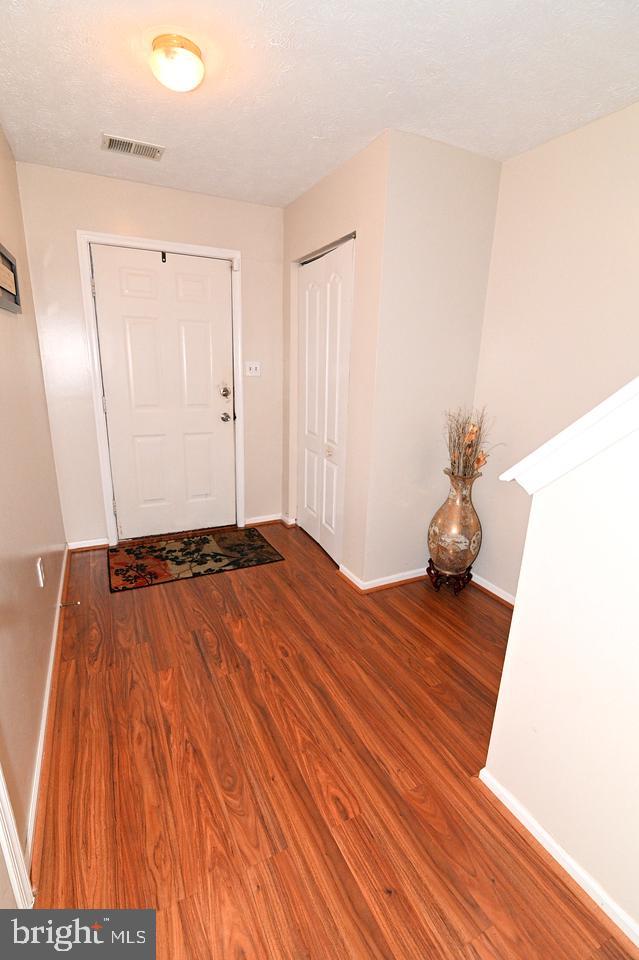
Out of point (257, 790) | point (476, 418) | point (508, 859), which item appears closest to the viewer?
point (508, 859)

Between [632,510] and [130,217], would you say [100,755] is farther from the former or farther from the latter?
[130,217]

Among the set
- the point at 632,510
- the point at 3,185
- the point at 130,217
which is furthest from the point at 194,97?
the point at 632,510

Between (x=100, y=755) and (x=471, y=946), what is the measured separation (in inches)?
50.2

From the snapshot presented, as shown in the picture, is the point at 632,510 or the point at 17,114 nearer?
the point at 632,510

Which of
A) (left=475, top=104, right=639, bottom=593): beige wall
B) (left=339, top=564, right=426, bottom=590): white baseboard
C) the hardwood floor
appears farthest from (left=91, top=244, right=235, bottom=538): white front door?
(left=475, top=104, right=639, bottom=593): beige wall

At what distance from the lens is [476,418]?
278 centimetres

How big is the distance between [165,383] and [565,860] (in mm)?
3261

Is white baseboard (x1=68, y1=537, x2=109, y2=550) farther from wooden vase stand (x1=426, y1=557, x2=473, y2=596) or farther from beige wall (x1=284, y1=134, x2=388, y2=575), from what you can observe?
wooden vase stand (x1=426, y1=557, x2=473, y2=596)

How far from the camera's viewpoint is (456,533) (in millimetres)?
2557

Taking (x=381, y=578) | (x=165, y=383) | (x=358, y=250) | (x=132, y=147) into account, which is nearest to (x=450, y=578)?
(x=381, y=578)

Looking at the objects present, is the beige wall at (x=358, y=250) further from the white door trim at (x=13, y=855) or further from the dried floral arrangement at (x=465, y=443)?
the white door trim at (x=13, y=855)

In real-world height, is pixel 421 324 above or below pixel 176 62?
below

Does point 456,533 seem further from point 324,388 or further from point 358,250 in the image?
point 358,250

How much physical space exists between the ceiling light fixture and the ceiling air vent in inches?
30.4
